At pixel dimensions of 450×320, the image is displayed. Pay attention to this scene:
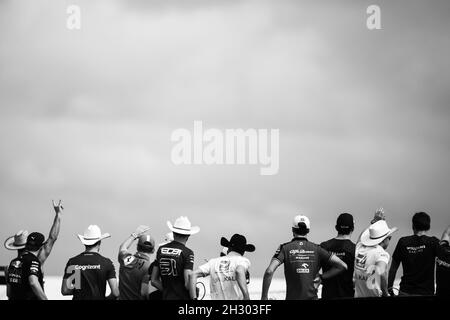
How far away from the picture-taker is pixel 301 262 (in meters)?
13.5

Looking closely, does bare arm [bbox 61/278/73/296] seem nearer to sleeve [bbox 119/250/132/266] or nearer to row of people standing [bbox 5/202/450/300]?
row of people standing [bbox 5/202/450/300]

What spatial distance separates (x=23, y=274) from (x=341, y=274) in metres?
4.62

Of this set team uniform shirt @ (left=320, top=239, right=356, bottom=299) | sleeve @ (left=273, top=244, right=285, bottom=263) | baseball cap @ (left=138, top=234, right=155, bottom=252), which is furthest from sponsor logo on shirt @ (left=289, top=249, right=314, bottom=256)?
baseball cap @ (left=138, top=234, right=155, bottom=252)

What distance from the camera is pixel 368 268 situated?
13.6 metres

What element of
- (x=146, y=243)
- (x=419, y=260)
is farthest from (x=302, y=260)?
(x=146, y=243)

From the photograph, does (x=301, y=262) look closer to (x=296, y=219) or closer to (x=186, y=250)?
(x=296, y=219)

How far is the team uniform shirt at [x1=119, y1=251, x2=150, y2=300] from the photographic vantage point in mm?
14750

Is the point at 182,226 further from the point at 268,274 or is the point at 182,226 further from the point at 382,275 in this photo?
the point at 382,275

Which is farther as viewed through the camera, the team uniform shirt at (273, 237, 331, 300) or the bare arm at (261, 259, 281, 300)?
the team uniform shirt at (273, 237, 331, 300)

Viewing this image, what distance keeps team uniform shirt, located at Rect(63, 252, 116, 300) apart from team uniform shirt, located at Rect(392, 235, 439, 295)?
14.2ft
